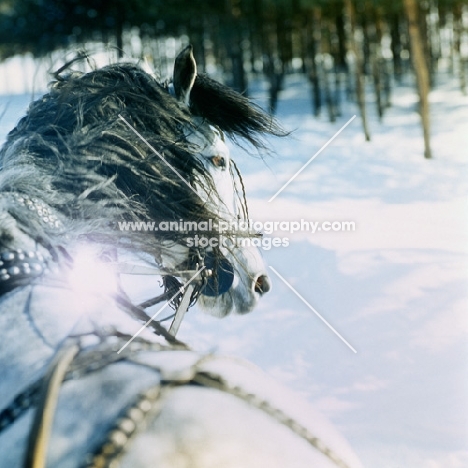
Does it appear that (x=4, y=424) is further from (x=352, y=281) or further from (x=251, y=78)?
(x=251, y=78)

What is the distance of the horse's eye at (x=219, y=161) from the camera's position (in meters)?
0.79

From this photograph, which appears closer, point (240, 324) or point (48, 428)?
point (48, 428)

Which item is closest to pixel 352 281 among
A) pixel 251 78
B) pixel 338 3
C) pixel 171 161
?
pixel 171 161

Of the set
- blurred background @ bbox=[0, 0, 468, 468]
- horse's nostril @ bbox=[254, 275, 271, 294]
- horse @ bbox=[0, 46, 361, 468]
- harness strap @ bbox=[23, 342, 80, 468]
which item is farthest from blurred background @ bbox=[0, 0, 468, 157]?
harness strap @ bbox=[23, 342, 80, 468]

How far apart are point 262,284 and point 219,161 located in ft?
0.68

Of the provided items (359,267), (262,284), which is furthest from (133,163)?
(359,267)

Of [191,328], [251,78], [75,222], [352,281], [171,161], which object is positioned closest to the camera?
[75,222]

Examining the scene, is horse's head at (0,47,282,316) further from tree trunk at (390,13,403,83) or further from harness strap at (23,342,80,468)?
tree trunk at (390,13,403,83)

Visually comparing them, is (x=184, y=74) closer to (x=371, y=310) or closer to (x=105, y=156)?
(x=105, y=156)

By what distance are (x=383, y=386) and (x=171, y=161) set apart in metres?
0.61

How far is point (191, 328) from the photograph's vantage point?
1.00m

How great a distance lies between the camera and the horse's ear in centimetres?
76

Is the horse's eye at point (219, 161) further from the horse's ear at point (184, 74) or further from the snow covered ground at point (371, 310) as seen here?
the snow covered ground at point (371, 310)

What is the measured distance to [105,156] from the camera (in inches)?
24.1
